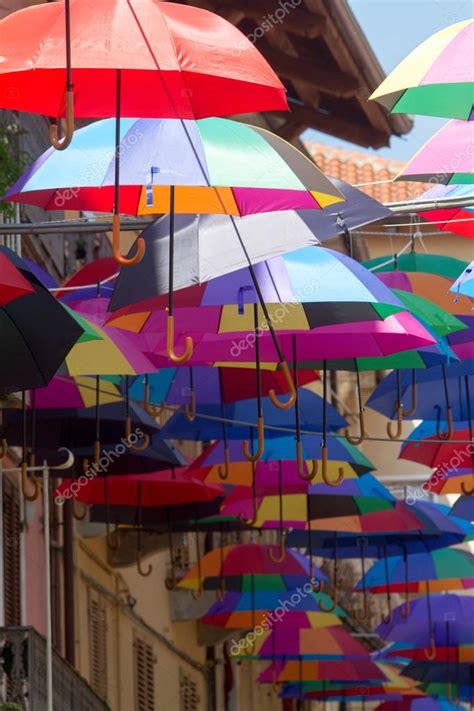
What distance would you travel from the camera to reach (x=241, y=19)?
2038 cm

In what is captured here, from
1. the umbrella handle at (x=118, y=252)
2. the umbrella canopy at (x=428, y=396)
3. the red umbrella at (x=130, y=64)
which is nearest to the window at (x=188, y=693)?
the umbrella canopy at (x=428, y=396)

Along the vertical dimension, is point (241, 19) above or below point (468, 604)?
above

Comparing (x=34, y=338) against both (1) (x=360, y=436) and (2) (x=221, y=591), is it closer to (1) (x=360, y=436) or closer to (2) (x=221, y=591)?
(1) (x=360, y=436)

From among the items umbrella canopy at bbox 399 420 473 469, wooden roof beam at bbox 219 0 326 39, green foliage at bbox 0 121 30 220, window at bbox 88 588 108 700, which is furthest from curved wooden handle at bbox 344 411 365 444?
wooden roof beam at bbox 219 0 326 39

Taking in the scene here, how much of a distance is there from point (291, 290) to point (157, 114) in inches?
74.4

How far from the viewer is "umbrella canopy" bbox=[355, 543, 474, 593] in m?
20.4

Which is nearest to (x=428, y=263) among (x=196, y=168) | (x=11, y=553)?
(x=11, y=553)

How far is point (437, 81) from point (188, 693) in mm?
15793

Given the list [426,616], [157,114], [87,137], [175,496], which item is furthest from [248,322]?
[426,616]

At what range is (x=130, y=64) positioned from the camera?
8359 mm

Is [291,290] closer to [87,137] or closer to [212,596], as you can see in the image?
[87,137]

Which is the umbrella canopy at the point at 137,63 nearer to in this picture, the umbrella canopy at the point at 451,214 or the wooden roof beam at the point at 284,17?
the umbrella canopy at the point at 451,214

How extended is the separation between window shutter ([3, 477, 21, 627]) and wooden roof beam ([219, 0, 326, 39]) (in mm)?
6220

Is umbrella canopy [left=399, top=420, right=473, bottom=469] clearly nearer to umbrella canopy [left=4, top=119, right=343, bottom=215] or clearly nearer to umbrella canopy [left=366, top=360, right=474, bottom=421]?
umbrella canopy [left=366, top=360, right=474, bottom=421]
